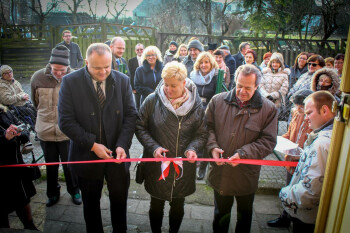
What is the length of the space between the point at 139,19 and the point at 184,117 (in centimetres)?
4034

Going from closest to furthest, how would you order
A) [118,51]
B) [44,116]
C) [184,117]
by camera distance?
[184,117]
[44,116]
[118,51]

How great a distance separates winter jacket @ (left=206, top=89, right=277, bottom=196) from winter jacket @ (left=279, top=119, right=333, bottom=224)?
0.43 meters

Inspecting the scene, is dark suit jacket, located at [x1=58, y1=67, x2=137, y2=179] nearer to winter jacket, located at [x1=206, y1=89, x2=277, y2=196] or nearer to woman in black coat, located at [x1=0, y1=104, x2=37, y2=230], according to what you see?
woman in black coat, located at [x1=0, y1=104, x2=37, y2=230]

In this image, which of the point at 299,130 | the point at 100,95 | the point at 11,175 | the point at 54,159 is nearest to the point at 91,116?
the point at 100,95

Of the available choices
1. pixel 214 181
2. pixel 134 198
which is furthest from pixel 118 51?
pixel 214 181

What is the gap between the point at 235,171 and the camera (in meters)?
2.52

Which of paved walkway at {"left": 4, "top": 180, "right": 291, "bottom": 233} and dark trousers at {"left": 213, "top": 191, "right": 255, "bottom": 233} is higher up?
dark trousers at {"left": 213, "top": 191, "right": 255, "bottom": 233}

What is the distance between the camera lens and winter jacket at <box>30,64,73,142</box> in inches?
130

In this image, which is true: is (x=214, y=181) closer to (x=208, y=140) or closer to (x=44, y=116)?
(x=208, y=140)

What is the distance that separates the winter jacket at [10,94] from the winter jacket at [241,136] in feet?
14.6

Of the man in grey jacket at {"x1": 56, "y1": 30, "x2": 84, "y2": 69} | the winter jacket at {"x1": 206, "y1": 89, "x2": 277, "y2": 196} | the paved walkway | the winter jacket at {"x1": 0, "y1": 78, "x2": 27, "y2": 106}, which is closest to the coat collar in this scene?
the winter jacket at {"x1": 206, "y1": 89, "x2": 277, "y2": 196}

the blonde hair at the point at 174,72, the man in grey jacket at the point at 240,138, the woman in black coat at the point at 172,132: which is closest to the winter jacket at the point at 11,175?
the woman in black coat at the point at 172,132

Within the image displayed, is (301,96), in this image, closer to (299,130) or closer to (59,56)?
(299,130)

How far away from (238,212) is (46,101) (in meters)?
2.74
